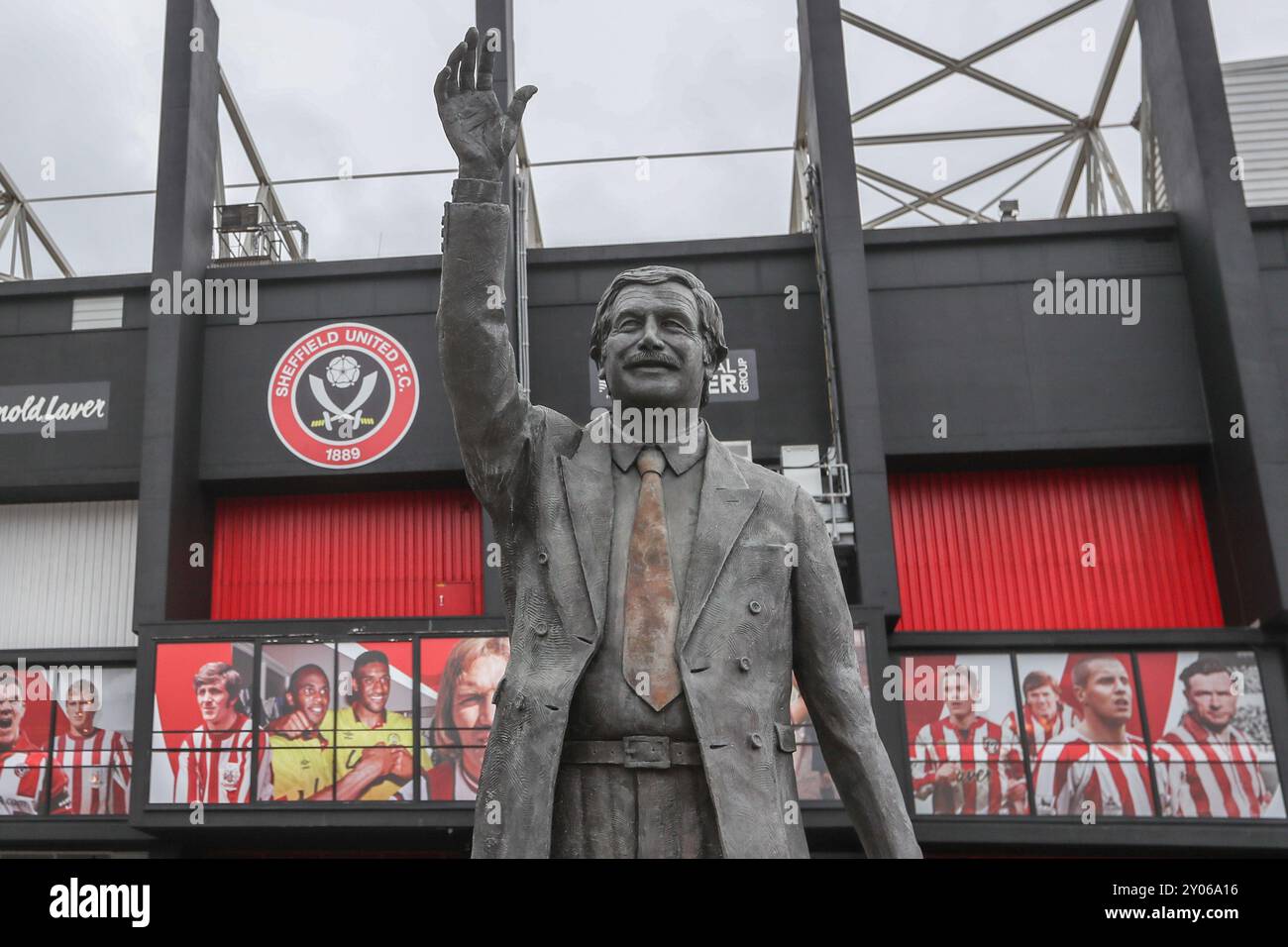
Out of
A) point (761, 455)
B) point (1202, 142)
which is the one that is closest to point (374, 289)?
point (761, 455)

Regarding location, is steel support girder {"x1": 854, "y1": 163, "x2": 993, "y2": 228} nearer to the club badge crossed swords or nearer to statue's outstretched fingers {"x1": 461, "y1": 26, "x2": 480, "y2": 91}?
the club badge crossed swords

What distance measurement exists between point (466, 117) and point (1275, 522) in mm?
21619

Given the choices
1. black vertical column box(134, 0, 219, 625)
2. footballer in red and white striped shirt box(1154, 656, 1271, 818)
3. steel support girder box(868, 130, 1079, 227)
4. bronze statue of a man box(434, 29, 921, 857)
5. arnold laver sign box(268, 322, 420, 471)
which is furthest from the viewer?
steel support girder box(868, 130, 1079, 227)

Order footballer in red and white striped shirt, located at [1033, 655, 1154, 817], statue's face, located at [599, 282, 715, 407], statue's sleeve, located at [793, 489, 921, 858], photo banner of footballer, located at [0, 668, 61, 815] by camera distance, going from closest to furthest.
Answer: statue's sleeve, located at [793, 489, 921, 858], statue's face, located at [599, 282, 715, 407], footballer in red and white striped shirt, located at [1033, 655, 1154, 817], photo banner of footballer, located at [0, 668, 61, 815]

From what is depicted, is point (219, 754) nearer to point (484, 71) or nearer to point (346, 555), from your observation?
point (346, 555)

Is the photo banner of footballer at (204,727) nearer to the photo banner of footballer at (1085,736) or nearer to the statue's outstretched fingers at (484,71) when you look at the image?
the photo banner of footballer at (1085,736)

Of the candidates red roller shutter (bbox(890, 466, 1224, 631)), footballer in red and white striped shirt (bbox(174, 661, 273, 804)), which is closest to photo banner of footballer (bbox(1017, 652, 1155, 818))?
red roller shutter (bbox(890, 466, 1224, 631))

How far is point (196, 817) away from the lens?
21609mm

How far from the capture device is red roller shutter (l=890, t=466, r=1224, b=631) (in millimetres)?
25016

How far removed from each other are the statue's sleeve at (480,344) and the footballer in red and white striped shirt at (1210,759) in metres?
20.1

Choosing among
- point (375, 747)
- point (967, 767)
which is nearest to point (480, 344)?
point (375, 747)

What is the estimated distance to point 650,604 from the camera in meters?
4.54

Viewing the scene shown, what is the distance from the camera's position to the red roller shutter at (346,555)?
2628cm
